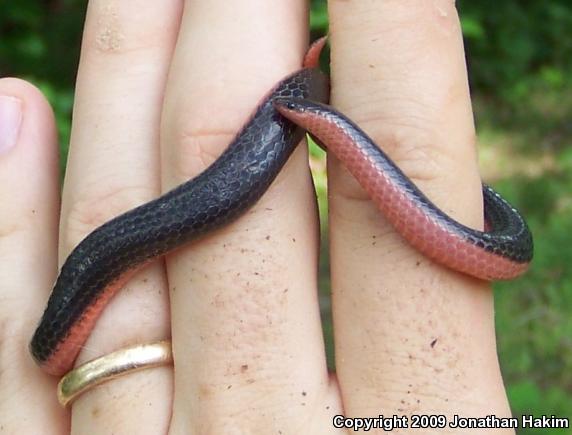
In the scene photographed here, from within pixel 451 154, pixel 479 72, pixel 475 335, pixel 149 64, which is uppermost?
pixel 149 64

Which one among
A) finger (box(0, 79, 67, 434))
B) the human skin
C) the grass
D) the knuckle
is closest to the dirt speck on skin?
the human skin

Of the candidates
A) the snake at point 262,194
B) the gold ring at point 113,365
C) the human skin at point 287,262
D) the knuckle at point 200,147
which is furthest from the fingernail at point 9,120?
the gold ring at point 113,365

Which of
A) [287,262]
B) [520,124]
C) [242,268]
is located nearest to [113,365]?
[242,268]

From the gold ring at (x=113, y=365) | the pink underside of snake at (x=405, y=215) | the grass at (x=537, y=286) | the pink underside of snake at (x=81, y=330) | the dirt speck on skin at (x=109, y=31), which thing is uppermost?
the dirt speck on skin at (x=109, y=31)

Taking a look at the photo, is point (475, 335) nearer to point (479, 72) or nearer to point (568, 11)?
point (479, 72)

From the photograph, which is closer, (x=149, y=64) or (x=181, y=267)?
(x=181, y=267)

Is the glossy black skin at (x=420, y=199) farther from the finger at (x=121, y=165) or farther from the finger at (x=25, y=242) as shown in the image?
the finger at (x=25, y=242)

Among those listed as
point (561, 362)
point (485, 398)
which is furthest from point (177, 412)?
point (561, 362)
